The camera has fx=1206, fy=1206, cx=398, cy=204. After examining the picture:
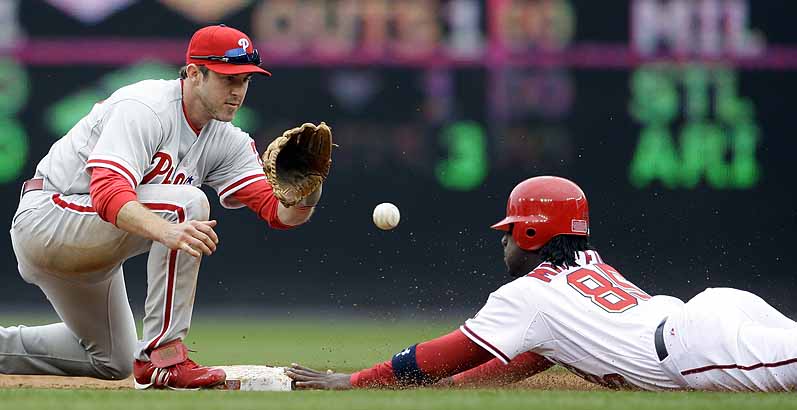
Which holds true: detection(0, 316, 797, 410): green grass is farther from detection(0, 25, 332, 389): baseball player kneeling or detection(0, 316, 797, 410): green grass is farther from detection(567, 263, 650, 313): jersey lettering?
detection(0, 25, 332, 389): baseball player kneeling

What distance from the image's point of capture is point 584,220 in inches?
170

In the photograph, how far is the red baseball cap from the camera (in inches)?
178

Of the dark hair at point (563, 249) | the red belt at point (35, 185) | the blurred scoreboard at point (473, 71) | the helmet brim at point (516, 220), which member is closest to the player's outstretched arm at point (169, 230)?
the red belt at point (35, 185)

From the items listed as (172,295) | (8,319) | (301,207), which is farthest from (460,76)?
(172,295)

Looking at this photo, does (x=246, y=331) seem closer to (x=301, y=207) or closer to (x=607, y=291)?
(x=301, y=207)

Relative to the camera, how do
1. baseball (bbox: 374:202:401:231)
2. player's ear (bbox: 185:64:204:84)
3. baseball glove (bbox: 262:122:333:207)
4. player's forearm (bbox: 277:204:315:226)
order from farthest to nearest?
baseball (bbox: 374:202:401:231)
player's forearm (bbox: 277:204:315:226)
baseball glove (bbox: 262:122:333:207)
player's ear (bbox: 185:64:204:84)

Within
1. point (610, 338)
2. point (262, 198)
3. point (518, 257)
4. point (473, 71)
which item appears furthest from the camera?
point (473, 71)

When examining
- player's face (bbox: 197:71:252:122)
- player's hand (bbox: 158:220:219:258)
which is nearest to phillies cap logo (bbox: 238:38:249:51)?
player's face (bbox: 197:71:252:122)

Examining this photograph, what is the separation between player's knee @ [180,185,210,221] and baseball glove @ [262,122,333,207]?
0.43 m

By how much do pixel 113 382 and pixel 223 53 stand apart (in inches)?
62.4

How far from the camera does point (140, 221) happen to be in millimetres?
4023

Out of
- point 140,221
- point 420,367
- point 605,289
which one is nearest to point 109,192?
point 140,221

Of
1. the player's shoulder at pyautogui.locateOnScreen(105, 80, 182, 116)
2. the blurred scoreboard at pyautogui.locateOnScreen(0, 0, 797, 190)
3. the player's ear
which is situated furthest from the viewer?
the blurred scoreboard at pyautogui.locateOnScreen(0, 0, 797, 190)

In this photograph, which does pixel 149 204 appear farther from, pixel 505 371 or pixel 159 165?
pixel 505 371
